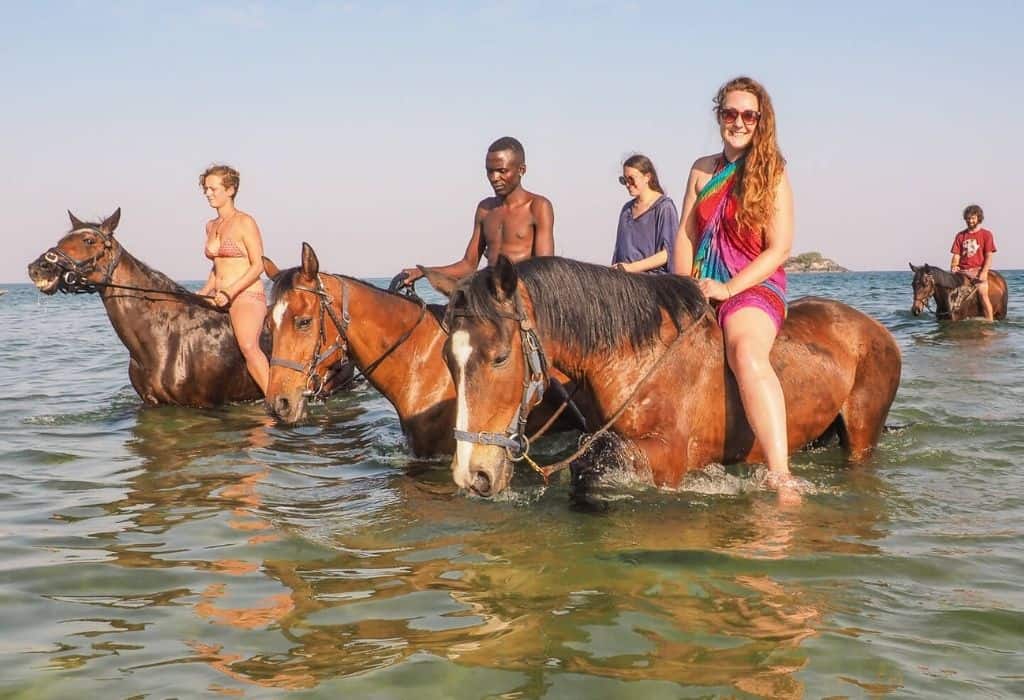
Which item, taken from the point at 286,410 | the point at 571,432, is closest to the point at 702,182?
the point at 571,432

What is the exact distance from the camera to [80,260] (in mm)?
9664

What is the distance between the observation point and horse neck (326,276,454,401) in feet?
22.4

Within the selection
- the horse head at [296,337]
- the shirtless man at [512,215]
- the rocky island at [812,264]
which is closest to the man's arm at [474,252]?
the shirtless man at [512,215]

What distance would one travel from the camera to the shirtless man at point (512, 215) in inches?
288

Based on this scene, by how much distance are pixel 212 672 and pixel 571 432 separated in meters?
4.30

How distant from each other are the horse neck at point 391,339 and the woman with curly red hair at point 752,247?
7.78 ft

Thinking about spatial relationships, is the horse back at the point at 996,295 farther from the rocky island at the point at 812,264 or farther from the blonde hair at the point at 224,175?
the rocky island at the point at 812,264

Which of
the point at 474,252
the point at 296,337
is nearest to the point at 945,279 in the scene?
the point at 474,252

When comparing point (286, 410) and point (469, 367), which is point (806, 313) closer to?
point (469, 367)

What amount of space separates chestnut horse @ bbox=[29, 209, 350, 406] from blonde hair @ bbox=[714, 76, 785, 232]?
6282 mm

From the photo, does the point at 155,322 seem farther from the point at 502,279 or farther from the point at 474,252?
the point at 502,279

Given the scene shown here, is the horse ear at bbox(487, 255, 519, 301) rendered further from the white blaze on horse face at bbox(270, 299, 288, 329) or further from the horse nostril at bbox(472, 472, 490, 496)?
the white blaze on horse face at bbox(270, 299, 288, 329)

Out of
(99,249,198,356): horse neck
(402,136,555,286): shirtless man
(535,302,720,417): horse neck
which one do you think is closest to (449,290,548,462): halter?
(535,302,720,417): horse neck

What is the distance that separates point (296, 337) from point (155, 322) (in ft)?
13.9
